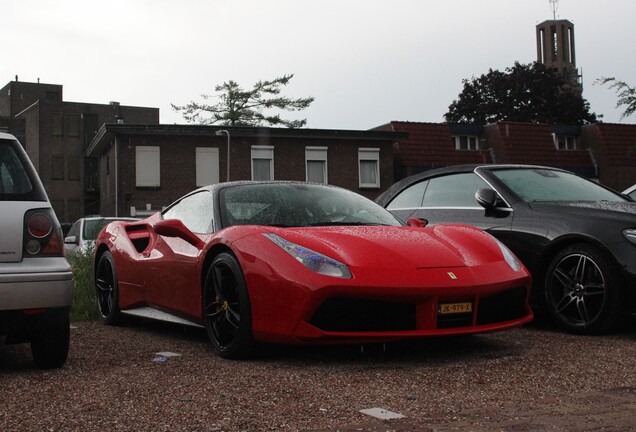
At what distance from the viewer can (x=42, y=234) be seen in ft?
15.1

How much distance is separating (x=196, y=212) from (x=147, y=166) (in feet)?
108

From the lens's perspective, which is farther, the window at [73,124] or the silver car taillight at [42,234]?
the window at [73,124]

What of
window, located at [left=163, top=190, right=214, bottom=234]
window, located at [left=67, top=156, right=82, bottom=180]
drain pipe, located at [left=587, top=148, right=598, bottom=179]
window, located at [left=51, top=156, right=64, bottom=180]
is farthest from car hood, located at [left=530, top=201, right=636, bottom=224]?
window, located at [left=51, top=156, right=64, bottom=180]

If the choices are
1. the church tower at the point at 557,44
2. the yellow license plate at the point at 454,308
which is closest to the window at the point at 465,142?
the yellow license plate at the point at 454,308

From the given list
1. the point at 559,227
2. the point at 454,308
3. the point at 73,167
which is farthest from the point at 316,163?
the point at 454,308

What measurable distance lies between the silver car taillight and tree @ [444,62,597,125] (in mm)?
55365

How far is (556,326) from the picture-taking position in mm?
6414

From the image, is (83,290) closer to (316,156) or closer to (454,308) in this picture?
(454,308)

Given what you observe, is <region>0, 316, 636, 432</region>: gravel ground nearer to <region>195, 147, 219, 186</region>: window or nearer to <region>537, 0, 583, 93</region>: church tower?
<region>195, 147, 219, 186</region>: window

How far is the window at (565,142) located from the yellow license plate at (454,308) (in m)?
47.9

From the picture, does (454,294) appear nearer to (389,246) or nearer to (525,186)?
(389,246)

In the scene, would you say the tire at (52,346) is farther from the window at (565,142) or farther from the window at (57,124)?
the window at (57,124)

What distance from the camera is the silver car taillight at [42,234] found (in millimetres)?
4539

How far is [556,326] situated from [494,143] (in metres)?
42.5
